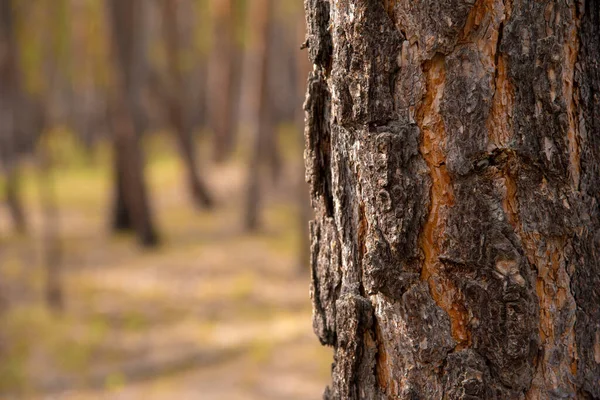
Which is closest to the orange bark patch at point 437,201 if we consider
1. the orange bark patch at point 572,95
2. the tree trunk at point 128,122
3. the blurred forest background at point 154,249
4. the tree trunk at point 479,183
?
the tree trunk at point 479,183

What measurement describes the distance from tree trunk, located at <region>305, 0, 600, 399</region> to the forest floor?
15.3 ft

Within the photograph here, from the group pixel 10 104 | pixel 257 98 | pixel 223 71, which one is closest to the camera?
pixel 257 98

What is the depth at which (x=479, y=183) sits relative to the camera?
146cm

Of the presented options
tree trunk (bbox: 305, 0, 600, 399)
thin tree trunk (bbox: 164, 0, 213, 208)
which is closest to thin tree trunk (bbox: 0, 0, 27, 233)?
thin tree trunk (bbox: 164, 0, 213, 208)

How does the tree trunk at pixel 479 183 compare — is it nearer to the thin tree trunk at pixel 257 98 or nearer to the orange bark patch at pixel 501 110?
the orange bark patch at pixel 501 110

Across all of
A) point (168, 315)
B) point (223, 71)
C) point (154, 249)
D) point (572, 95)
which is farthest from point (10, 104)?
point (572, 95)

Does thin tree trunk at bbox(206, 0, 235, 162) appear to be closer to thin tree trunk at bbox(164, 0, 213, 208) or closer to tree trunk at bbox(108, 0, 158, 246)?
thin tree trunk at bbox(164, 0, 213, 208)

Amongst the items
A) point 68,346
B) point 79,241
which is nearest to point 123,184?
point 79,241

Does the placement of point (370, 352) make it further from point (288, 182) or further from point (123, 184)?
point (288, 182)

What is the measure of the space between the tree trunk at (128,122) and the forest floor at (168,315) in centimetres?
54

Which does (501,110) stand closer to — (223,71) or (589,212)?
(589,212)

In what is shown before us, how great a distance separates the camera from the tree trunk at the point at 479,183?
1430 millimetres

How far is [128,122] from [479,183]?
10.8 m

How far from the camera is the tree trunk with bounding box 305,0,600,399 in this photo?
1430 millimetres
